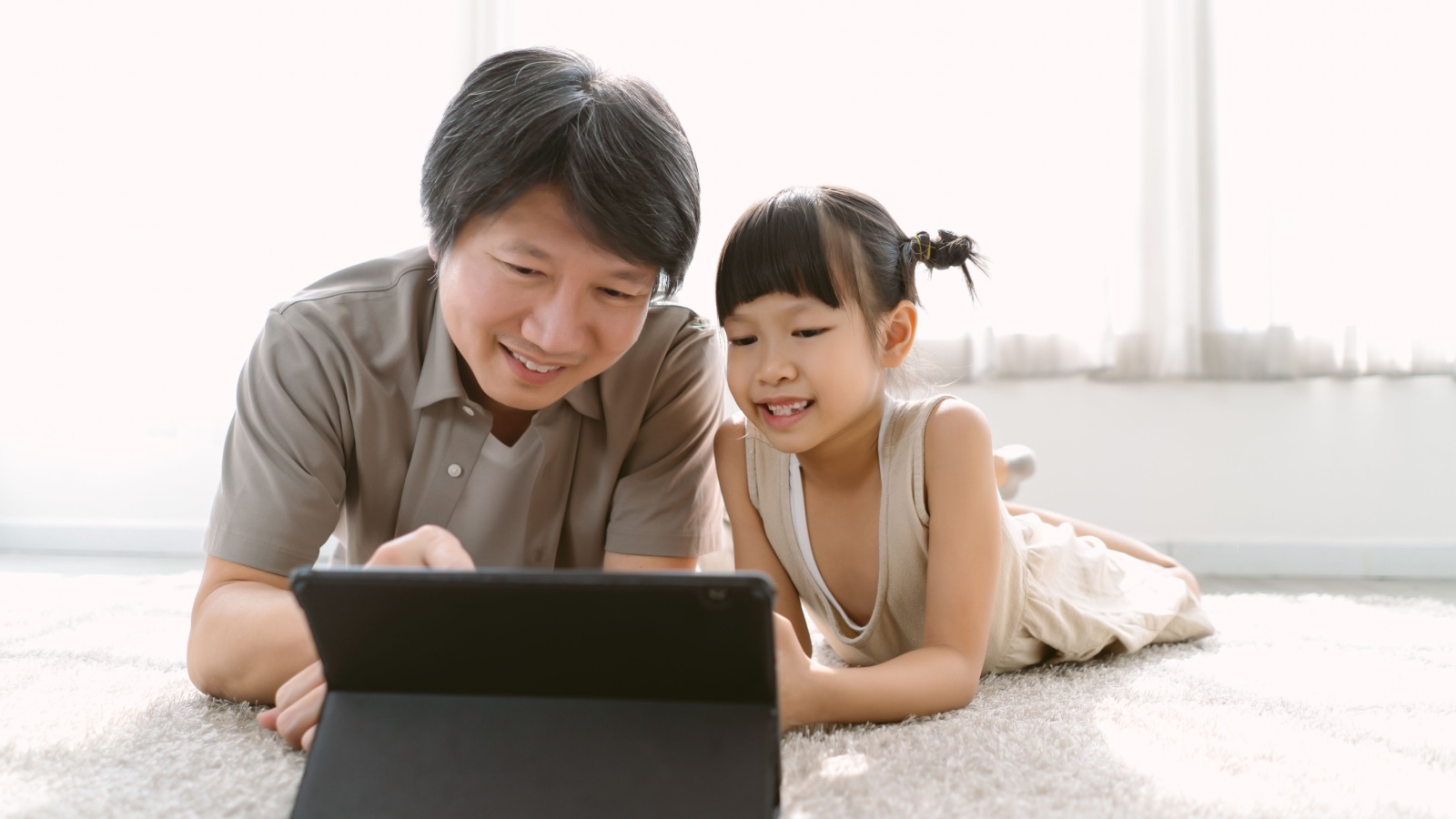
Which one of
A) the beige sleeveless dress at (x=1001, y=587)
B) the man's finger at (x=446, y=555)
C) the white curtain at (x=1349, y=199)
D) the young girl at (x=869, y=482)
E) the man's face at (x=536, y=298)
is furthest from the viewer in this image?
the white curtain at (x=1349, y=199)

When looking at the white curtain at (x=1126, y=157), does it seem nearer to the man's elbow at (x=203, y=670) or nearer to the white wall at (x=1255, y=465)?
the white wall at (x=1255, y=465)

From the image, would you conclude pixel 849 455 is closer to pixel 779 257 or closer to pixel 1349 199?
pixel 779 257

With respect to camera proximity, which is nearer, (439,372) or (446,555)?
(446,555)

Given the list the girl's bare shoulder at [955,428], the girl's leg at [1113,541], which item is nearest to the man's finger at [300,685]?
the girl's bare shoulder at [955,428]

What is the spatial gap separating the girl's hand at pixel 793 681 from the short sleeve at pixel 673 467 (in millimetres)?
384

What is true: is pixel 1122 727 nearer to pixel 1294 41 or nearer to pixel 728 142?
pixel 728 142

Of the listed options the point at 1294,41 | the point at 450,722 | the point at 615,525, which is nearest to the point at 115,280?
the point at 615,525

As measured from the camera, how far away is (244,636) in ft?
2.98

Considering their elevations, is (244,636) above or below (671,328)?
below

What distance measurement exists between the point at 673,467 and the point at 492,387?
0.29 metres

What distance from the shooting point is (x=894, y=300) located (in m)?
1.19

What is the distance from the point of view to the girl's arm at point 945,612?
0.86 metres

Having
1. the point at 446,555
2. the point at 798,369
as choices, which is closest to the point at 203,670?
the point at 446,555

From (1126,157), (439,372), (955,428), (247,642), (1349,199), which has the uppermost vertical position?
(1126,157)
